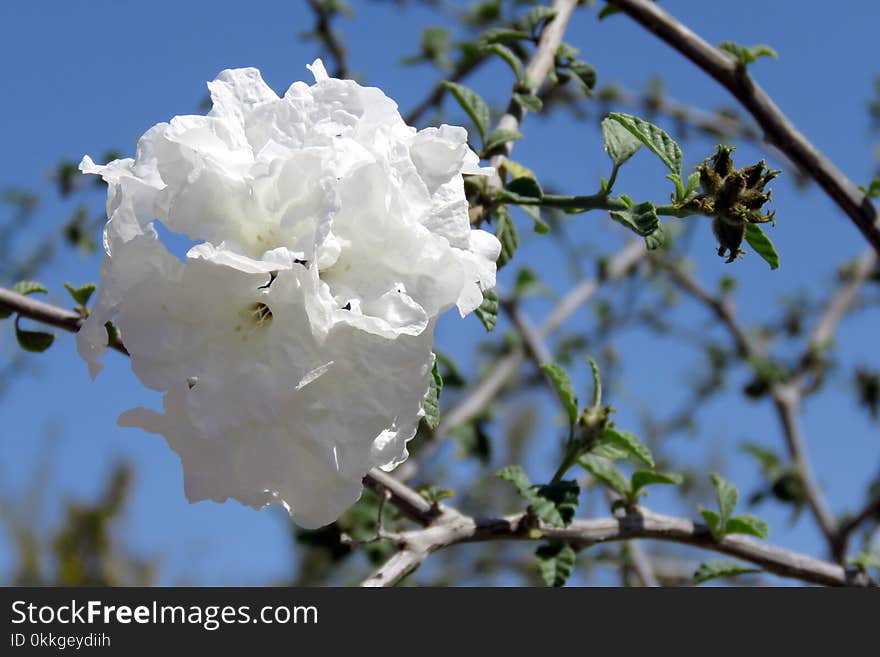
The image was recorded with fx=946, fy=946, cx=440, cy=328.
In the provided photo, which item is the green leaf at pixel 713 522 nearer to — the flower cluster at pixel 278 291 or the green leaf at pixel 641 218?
the green leaf at pixel 641 218

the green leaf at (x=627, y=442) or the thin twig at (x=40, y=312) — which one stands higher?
the thin twig at (x=40, y=312)

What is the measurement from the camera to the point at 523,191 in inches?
53.3

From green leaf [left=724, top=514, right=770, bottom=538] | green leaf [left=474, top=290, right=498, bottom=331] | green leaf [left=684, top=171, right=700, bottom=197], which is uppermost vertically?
green leaf [left=684, top=171, right=700, bottom=197]

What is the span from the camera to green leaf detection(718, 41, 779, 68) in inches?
68.6

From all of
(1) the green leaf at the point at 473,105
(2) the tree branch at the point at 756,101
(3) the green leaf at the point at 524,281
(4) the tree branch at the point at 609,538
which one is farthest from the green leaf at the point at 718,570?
(3) the green leaf at the point at 524,281

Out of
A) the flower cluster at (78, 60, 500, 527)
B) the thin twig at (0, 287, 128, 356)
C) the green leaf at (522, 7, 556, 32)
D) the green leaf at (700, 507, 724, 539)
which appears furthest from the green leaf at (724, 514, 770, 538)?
the thin twig at (0, 287, 128, 356)

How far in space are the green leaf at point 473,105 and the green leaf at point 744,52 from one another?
0.53 meters

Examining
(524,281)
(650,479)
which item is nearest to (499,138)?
(650,479)

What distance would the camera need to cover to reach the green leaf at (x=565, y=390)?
1.53 metres

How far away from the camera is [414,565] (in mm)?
1261

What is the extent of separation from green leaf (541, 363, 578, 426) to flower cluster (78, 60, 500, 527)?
56 centimetres

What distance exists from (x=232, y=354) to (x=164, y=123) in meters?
0.25

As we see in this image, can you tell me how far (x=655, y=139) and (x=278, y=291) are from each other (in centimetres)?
55

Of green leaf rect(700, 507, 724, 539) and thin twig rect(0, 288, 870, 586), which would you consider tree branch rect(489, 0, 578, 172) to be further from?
green leaf rect(700, 507, 724, 539)
